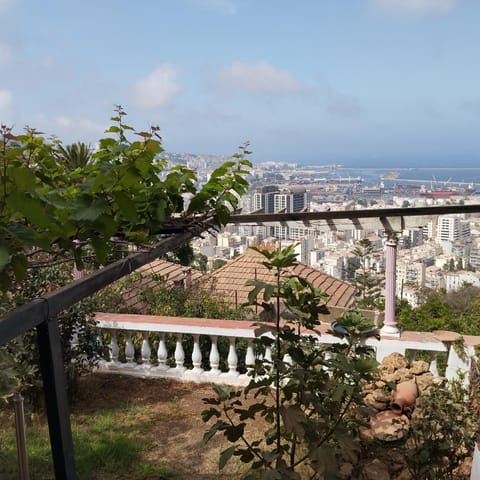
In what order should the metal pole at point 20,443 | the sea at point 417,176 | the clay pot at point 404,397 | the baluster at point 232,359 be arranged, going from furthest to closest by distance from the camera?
1. the sea at point 417,176
2. the baluster at point 232,359
3. the clay pot at point 404,397
4. the metal pole at point 20,443

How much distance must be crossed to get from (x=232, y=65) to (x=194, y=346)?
4674 centimetres

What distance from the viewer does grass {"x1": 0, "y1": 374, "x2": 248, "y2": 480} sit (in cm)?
254

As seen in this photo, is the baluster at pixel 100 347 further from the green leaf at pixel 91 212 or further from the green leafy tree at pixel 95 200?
the green leaf at pixel 91 212

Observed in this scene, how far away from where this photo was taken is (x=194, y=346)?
3.76 m

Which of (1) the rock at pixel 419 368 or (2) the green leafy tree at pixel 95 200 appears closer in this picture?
(2) the green leafy tree at pixel 95 200

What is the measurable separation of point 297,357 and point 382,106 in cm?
4315

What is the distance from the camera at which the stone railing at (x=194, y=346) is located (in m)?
3.36

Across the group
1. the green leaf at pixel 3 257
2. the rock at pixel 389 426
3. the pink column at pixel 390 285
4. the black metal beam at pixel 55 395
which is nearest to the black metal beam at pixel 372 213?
the pink column at pixel 390 285

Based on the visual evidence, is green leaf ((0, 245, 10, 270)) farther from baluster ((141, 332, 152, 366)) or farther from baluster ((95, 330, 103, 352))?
baluster ((141, 332, 152, 366))

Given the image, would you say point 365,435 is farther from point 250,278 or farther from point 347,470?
point 250,278

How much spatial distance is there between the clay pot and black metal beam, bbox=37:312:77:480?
2287mm

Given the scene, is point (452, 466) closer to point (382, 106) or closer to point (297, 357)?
point (297, 357)

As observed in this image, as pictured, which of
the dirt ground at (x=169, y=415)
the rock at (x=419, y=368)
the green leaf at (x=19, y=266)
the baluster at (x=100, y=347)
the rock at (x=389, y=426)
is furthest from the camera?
the baluster at (x=100, y=347)

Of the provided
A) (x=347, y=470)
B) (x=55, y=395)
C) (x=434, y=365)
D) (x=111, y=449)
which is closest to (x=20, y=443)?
(x=55, y=395)
